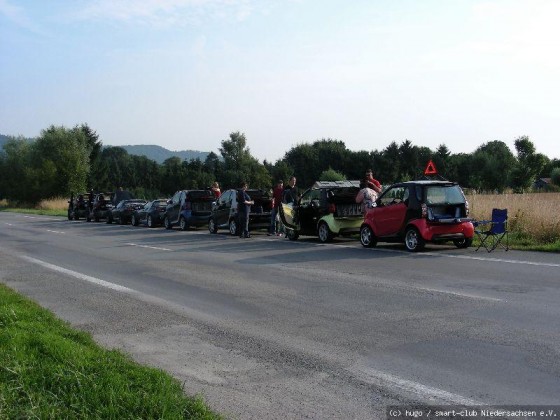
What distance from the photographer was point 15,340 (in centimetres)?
641

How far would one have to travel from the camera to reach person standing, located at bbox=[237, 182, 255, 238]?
76.4 ft

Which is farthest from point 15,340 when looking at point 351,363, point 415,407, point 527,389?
point 527,389

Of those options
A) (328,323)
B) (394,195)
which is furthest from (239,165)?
(328,323)

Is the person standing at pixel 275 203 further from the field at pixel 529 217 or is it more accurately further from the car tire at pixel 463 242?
the car tire at pixel 463 242

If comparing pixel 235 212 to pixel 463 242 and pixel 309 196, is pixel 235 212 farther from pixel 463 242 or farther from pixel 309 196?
pixel 463 242

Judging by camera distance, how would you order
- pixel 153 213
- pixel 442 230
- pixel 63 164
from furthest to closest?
pixel 63 164 < pixel 153 213 < pixel 442 230

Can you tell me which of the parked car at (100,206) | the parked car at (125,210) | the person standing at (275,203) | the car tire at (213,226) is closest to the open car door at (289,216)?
the person standing at (275,203)

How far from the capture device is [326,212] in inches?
794

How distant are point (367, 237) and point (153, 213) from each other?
17760 millimetres

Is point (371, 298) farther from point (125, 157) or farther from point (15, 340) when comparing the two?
point (125, 157)

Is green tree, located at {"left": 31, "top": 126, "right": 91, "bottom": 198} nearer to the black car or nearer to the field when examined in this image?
the black car

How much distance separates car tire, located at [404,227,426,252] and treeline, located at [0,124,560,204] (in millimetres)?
46071

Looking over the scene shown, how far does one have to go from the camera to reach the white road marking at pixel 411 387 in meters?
5.04

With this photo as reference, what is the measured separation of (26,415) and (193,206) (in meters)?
24.9
